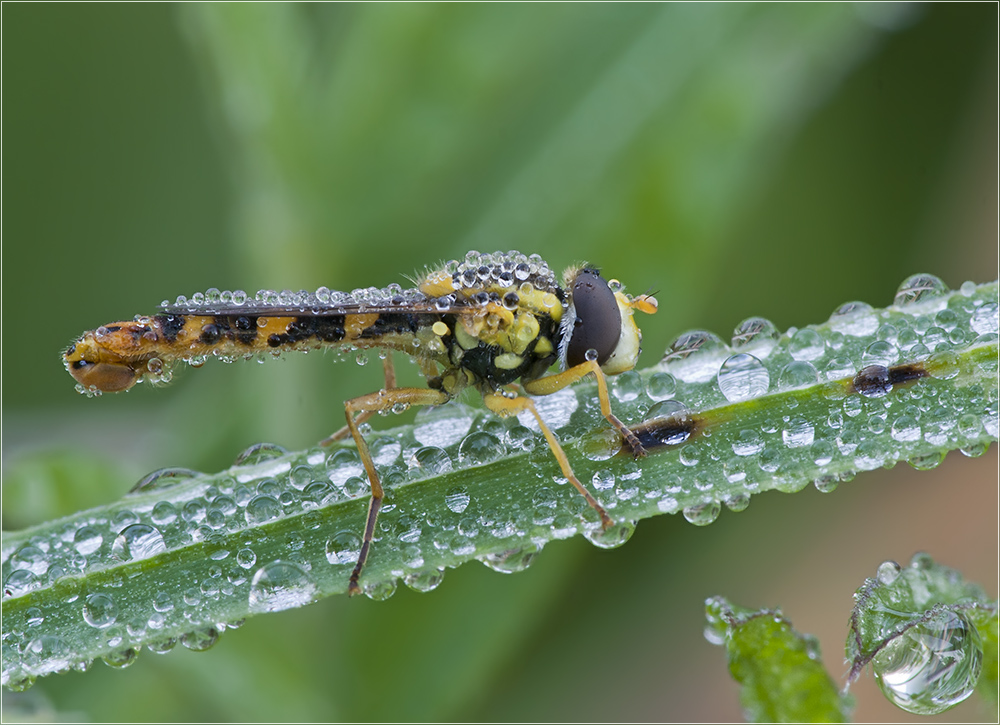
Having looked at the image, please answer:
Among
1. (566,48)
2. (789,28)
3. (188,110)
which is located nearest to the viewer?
(789,28)

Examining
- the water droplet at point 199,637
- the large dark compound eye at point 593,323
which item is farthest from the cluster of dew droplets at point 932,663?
the water droplet at point 199,637

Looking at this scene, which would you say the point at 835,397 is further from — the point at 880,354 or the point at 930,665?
the point at 930,665

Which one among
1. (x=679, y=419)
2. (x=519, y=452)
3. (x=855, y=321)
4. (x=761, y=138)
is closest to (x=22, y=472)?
(x=519, y=452)

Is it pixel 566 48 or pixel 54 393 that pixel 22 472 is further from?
pixel 566 48

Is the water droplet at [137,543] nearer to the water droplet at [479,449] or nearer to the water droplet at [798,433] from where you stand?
the water droplet at [479,449]

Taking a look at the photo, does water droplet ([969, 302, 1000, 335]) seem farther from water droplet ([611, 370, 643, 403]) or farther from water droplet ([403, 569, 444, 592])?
water droplet ([403, 569, 444, 592])

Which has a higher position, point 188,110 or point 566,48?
point 188,110
